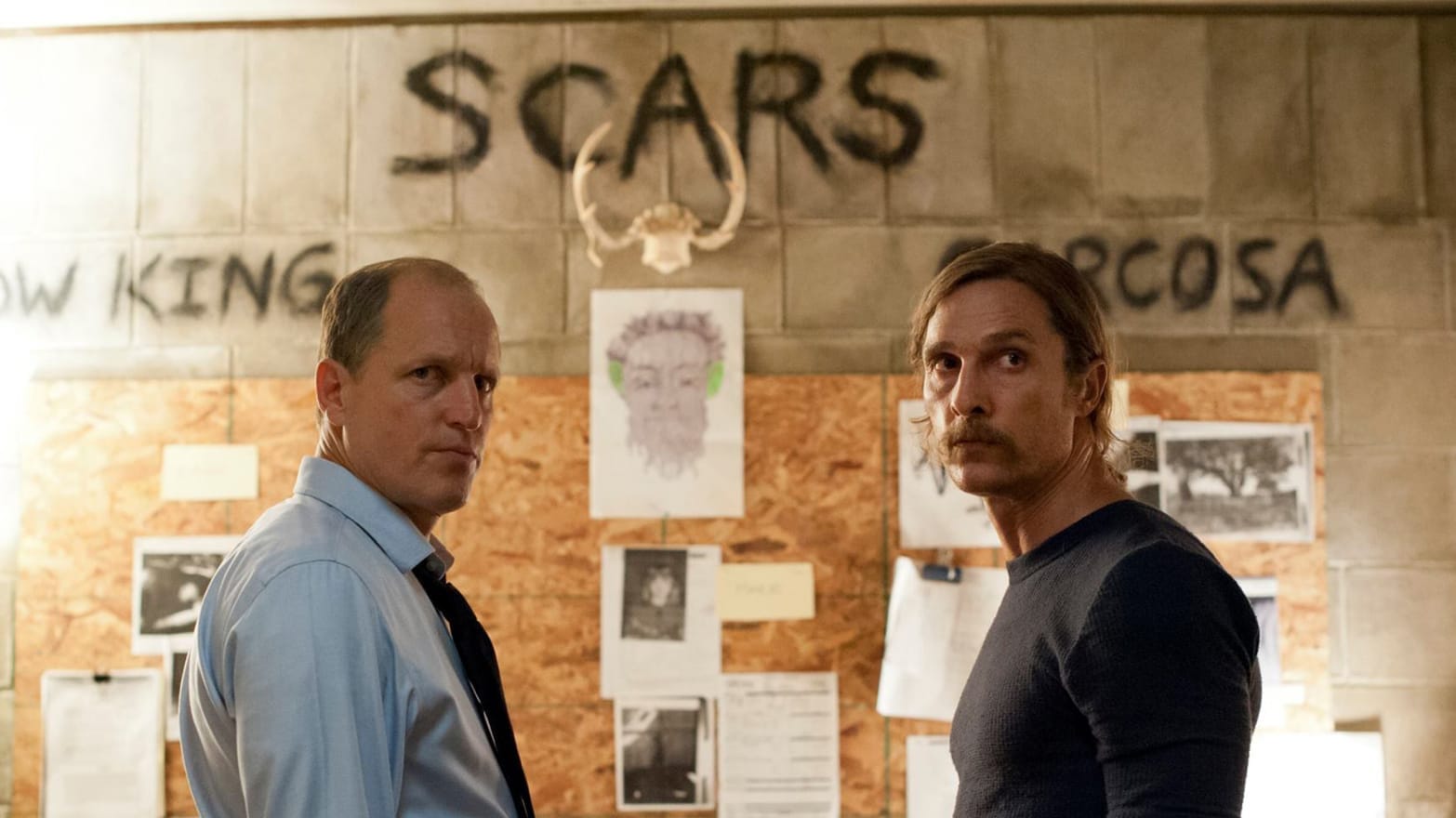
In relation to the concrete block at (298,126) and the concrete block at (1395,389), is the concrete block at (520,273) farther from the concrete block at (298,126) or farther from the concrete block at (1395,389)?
the concrete block at (1395,389)

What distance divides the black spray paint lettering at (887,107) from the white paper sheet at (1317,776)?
1.35 metres

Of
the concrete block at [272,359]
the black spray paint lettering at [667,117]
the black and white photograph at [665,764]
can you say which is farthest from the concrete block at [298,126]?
the black and white photograph at [665,764]

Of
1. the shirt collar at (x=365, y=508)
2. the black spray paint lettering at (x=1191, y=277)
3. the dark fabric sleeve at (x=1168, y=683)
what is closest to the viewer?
the dark fabric sleeve at (x=1168, y=683)

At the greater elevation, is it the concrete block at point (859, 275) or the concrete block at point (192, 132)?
the concrete block at point (192, 132)

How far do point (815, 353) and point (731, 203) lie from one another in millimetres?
357

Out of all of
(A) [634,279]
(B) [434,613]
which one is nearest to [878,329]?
(A) [634,279]

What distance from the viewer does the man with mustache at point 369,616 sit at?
92 centimetres

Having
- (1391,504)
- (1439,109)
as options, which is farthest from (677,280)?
(1439,109)

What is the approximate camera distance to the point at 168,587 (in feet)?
7.78

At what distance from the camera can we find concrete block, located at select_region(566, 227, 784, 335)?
2.41m

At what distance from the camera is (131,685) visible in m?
2.35

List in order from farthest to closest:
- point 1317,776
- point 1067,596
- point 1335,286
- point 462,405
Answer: point 1335,286 < point 1317,776 < point 462,405 < point 1067,596

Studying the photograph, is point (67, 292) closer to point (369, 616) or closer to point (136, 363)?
point (136, 363)

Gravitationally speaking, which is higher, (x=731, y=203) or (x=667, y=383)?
(x=731, y=203)
